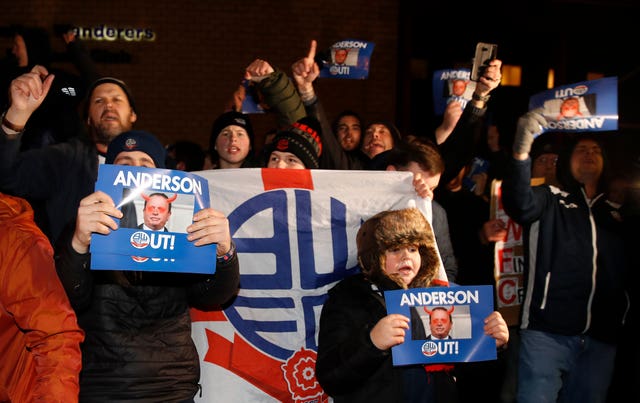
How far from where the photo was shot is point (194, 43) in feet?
27.0

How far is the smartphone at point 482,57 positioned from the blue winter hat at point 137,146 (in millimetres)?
1891

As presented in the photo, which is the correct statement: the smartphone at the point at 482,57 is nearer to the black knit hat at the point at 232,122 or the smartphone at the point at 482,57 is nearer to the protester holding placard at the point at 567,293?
the protester holding placard at the point at 567,293

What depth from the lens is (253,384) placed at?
3299 mm

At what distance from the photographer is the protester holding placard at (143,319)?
2586 millimetres

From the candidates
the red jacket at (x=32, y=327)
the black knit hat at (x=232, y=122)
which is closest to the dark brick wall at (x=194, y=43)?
the black knit hat at (x=232, y=122)

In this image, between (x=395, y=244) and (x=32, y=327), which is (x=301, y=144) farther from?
(x=32, y=327)

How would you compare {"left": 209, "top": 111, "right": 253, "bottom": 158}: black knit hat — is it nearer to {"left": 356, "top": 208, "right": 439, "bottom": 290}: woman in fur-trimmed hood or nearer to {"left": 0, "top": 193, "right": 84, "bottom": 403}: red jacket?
{"left": 356, "top": 208, "right": 439, "bottom": 290}: woman in fur-trimmed hood

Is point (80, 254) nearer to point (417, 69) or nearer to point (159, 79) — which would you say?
point (159, 79)

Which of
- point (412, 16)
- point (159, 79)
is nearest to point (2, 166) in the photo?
point (159, 79)

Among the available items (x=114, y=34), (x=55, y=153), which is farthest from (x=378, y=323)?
(x=114, y=34)

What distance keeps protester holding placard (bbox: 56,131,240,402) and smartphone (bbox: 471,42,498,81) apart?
6.32 feet

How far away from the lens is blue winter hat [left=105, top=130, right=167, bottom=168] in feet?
9.07

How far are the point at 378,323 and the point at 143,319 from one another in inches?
33.6

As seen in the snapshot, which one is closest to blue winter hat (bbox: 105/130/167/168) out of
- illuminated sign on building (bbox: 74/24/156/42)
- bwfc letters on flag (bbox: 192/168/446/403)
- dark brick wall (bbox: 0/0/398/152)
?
bwfc letters on flag (bbox: 192/168/446/403)
